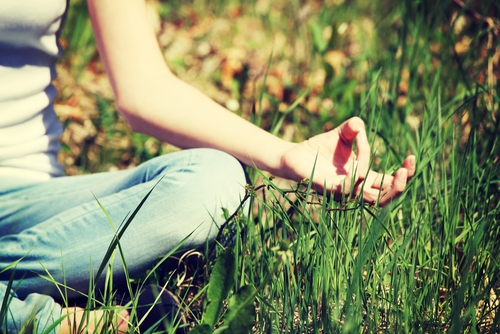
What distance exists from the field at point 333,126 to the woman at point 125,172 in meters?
0.07

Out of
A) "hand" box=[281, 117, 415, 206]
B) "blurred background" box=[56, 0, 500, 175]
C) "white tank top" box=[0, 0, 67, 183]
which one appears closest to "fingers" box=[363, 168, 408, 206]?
"hand" box=[281, 117, 415, 206]

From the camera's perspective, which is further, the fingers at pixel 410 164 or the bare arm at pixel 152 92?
the bare arm at pixel 152 92

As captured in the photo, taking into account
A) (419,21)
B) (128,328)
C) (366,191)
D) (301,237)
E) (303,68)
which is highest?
(419,21)

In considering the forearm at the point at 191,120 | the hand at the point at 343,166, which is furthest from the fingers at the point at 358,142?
the forearm at the point at 191,120

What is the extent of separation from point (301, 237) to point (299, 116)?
1.16 metres

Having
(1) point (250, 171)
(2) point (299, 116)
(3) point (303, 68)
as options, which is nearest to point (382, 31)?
(3) point (303, 68)

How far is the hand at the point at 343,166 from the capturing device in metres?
1.07

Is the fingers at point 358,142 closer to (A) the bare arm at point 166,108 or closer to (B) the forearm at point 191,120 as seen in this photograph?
(A) the bare arm at point 166,108

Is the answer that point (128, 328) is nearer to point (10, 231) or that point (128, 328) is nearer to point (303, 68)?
point (10, 231)

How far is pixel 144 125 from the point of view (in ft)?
4.13

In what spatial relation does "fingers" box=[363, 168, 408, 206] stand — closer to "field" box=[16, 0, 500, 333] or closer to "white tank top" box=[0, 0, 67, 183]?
"field" box=[16, 0, 500, 333]

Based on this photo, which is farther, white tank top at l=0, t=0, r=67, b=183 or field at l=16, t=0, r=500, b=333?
white tank top at l=0, t=0, r=67, b=183

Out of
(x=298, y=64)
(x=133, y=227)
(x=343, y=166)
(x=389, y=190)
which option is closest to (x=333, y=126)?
(x=298, y=64)

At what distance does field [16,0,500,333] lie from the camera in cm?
94
